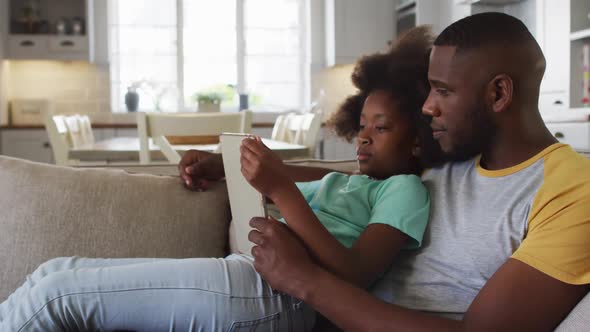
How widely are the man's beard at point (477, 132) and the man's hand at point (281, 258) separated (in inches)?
11.5

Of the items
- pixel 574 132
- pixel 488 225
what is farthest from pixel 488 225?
pixel 574 132

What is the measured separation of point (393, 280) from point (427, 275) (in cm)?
9

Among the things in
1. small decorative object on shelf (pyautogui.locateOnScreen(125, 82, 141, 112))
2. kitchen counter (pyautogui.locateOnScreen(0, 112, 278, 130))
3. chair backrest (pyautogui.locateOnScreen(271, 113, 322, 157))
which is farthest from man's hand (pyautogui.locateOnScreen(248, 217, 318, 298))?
small decorative object on shelf (pyautogui.locateOnScreen(125, 82, 141, 112))

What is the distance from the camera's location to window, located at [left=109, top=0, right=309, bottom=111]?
6234 millimetres

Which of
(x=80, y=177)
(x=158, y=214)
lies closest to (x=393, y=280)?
(x=158, y=214)

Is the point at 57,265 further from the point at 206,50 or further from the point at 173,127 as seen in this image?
the point at 206,50

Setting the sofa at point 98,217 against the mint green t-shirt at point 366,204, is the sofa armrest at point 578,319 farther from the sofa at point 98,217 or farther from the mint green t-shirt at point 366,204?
the sofa at point 98,217

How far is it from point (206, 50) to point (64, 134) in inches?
122

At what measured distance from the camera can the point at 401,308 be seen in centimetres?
95

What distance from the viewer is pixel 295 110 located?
6488mm

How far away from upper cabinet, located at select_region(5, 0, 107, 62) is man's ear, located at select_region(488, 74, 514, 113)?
537 centimetres

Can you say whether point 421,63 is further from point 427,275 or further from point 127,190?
point 127,190

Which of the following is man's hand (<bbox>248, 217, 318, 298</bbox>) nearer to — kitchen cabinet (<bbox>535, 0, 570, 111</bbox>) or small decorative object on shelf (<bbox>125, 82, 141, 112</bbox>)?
kitchen cabinet (<bbox>535, 0, 570, 111</bbox>)

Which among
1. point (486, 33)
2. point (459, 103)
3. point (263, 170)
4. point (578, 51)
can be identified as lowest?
point (263, 170)
